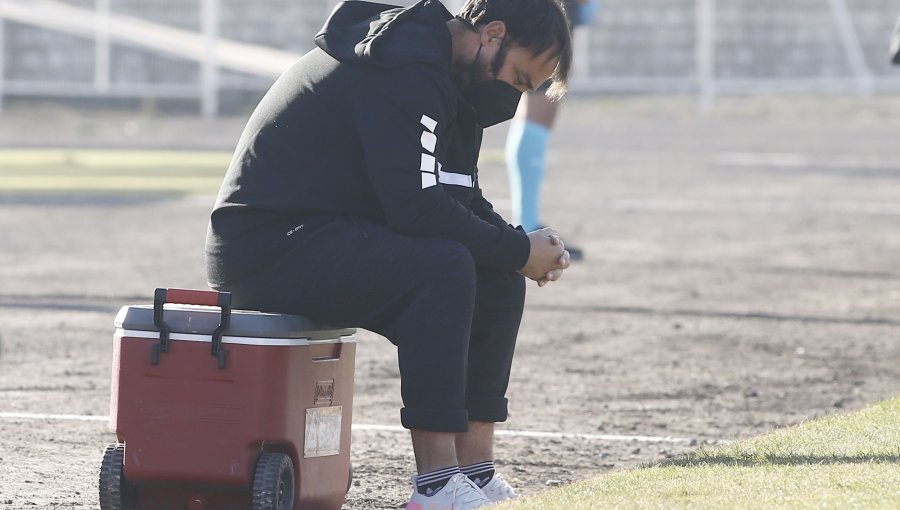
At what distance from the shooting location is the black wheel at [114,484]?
3.52m

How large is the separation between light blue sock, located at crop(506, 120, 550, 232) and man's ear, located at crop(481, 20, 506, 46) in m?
4.79

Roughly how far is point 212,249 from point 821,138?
1604 cm

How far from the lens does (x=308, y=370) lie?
3584 millimetres

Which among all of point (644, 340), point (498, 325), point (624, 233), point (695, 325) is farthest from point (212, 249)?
point (624, 233)

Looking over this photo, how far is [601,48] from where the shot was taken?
25141 mm

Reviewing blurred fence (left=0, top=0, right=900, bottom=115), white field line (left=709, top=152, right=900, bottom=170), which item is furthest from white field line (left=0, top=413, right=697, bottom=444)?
blurred fence (left=0, top=0, right=900, bottom=115)

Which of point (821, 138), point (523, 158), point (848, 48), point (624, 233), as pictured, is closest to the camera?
point (523, 158)

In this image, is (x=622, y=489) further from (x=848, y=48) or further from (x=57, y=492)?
(x=848, y=48)

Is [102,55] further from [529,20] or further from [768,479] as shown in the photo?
[768,479]

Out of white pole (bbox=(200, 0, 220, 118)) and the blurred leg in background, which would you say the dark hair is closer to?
the blurred leg in background

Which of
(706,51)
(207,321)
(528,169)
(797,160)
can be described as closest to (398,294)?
(207,321)

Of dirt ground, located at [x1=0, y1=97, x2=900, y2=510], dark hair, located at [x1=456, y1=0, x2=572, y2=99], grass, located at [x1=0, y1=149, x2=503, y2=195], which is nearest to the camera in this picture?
dark hair, located at [x1=456, y1=0, x2=572, y2=99]

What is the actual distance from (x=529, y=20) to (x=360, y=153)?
496 mm

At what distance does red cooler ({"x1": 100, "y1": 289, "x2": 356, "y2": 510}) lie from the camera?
344cm
